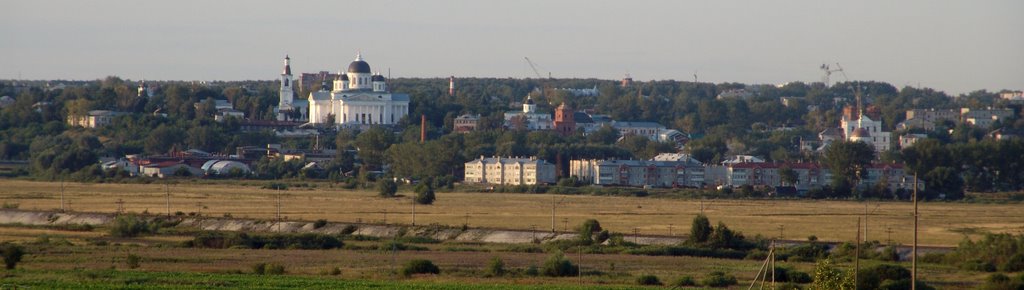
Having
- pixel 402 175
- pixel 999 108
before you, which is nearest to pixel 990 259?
pixel 402 175

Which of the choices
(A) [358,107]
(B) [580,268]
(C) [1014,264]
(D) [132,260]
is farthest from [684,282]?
(A) [358,107]

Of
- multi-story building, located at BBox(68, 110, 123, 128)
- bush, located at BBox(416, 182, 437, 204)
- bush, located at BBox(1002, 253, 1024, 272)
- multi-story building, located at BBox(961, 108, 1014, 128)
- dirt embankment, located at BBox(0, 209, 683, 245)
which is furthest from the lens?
multi-story building, located at BBox(961, 108, 1014, 128)

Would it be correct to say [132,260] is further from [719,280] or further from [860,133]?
[860,133]

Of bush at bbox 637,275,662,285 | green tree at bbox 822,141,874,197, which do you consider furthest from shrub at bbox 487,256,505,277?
green tree at bbox 822,141,874,197

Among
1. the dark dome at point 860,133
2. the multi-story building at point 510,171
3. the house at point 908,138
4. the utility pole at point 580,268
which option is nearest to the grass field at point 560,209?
the utility pole at point 580,268

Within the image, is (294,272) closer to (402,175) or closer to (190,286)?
(190,286)

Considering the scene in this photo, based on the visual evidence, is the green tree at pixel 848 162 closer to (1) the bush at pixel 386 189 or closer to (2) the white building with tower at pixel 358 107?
(1) the bush at pixel 386 189

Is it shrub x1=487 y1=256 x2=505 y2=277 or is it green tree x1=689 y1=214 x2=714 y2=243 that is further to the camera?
green tree x1=689 y1=214 x2=714 y2=243

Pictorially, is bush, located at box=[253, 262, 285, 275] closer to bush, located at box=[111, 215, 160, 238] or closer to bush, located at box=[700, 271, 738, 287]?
bush, located at box=[700, 271, 738, 287]
